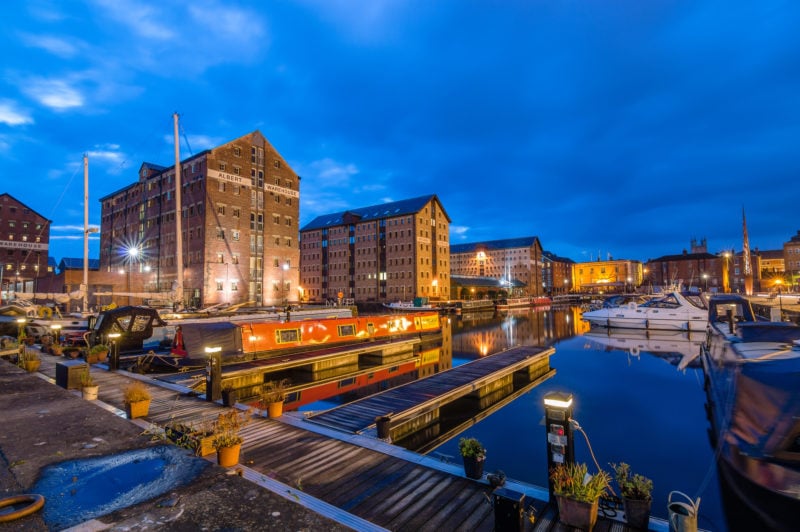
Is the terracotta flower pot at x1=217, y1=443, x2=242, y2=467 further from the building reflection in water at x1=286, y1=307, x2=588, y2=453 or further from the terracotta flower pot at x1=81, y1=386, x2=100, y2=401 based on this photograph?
the terracotta flower pot at x1=81, y1=386, x2=100, y2=401

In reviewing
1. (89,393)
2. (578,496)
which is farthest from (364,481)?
(89,393)

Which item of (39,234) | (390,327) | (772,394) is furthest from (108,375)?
(39,234)

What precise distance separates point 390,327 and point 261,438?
907 inches

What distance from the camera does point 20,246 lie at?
74.7 m

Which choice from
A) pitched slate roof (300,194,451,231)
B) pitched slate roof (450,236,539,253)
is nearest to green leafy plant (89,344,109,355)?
pitched slate roof (300,194,451,231)

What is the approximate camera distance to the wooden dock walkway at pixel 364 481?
236 inches

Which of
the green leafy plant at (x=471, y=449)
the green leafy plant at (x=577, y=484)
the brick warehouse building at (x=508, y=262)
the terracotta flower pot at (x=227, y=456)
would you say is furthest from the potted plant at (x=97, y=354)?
the brick warehouse building at (x=508, y=262)

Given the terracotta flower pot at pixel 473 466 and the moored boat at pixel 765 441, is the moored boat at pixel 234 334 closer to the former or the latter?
the terracotta flower pot at pixel 473 466

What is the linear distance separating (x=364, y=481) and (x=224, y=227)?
52.2 meters

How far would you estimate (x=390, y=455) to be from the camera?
8.56 metres

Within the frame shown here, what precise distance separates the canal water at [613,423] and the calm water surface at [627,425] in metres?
0.03

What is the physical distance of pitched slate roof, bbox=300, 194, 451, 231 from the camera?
291 feet

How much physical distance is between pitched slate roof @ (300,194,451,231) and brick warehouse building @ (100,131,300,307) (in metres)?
30.4

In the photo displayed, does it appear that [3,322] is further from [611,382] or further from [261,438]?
[611,382]
